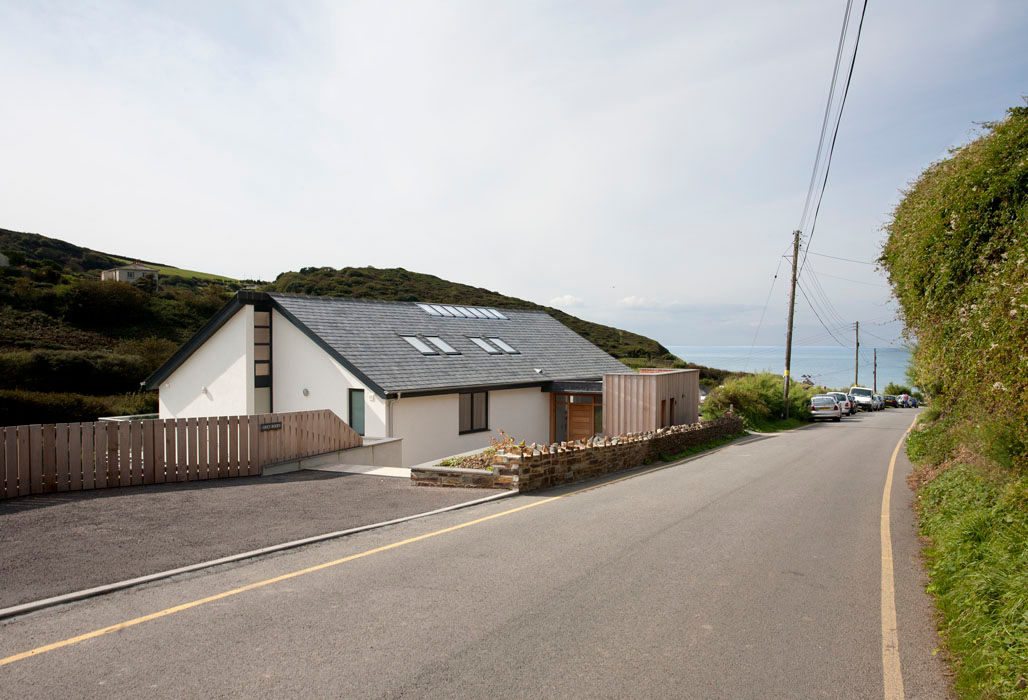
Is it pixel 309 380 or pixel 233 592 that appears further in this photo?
pixel 309 380

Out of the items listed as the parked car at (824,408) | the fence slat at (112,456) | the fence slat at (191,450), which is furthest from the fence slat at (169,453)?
the parked car at (824,408)

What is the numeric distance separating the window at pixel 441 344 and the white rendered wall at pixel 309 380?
4.78 m

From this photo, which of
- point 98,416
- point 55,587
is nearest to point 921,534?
point 55,587

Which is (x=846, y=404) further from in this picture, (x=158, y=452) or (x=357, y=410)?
(x=158, y=452)

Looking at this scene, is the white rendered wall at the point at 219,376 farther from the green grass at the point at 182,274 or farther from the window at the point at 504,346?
the green grass at the point at 182,274

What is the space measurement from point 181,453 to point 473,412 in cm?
1097

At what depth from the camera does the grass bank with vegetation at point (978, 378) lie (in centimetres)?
521

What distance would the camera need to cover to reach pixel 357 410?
64.0 feet

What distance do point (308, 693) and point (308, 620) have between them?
4.45 feet

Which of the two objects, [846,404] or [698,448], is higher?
[698,448]

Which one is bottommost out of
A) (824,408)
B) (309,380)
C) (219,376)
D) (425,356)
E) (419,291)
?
(824,408)

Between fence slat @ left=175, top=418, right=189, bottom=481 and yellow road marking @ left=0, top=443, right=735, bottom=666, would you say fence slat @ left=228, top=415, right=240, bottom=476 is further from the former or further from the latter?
yellow road marking @ left=0, top=443, right=735, bottom=666

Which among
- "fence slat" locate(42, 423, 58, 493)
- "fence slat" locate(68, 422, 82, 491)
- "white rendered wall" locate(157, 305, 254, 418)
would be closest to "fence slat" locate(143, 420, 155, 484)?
"fence slat" locate(68, 422, 82, 491)

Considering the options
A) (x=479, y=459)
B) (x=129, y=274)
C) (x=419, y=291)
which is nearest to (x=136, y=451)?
(x=479, y=459)
